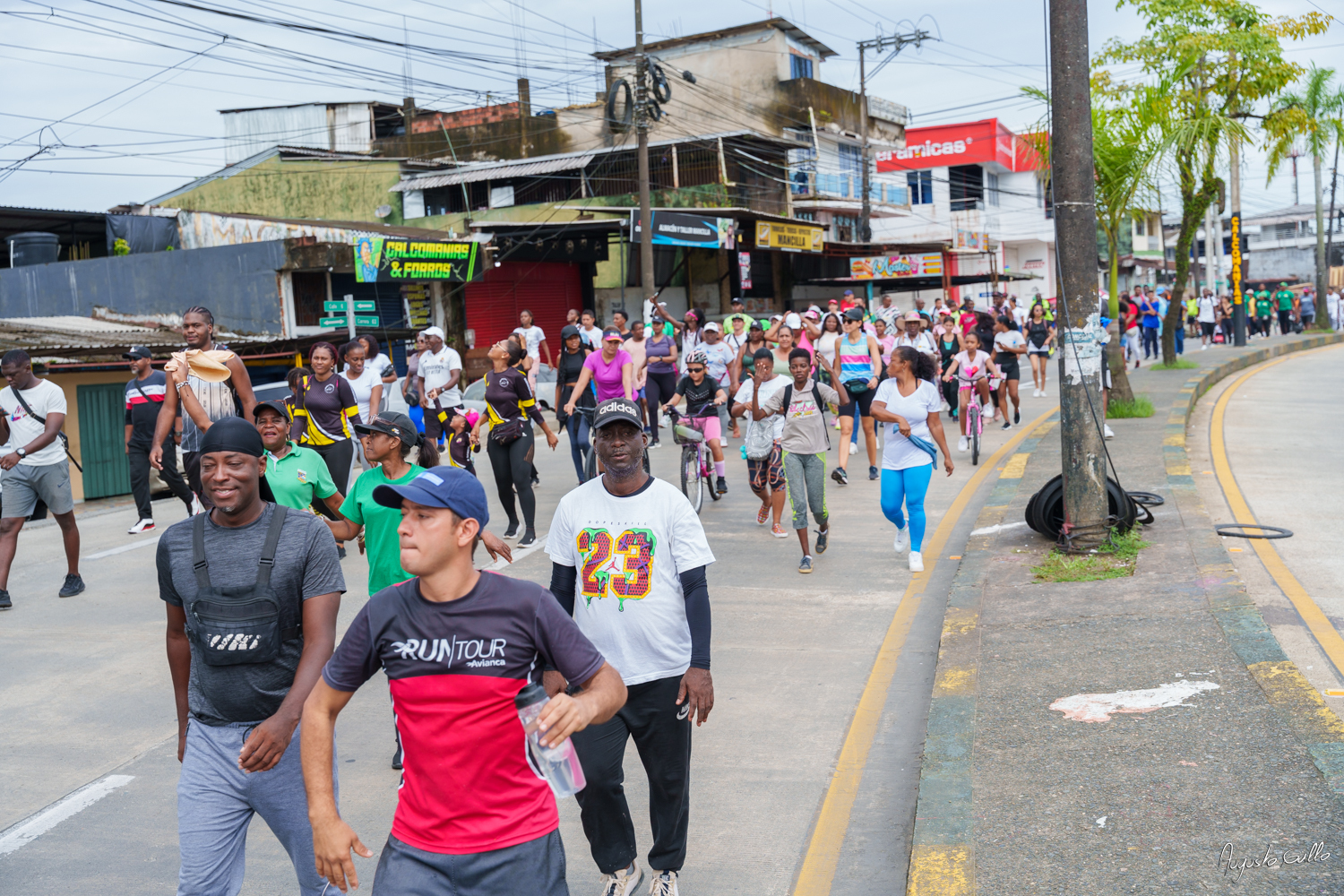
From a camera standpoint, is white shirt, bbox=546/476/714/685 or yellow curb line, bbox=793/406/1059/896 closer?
white shirt, bbox=546/476/714/685

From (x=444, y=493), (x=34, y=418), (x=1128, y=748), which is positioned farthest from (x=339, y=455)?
(x=444, y=493)

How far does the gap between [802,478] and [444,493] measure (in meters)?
6.46

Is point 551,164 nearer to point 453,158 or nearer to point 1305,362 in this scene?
point 453,158

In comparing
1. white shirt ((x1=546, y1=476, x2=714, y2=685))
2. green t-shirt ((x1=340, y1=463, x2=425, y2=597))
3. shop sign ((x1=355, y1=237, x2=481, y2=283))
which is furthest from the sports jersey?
shop sign ((x1=355, y1=237, x2=481, y2=283))

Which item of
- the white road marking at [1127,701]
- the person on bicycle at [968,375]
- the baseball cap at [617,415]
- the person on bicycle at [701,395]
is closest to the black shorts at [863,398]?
the person on bicycle at [968,375]

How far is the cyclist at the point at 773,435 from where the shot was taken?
32.2 feet

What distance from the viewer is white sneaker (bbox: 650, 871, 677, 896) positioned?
4086 millimetres

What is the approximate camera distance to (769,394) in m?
9.66

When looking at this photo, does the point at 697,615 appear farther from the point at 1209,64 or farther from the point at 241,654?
the point at 1209,64

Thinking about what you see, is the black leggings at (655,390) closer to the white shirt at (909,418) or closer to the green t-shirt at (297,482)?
the white shirt at (909,418)

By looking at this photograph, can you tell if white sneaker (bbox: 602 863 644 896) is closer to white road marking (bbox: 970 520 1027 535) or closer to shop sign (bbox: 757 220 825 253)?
white road marking (bbox: 970 520 1027 535)

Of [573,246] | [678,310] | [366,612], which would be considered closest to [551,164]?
[573,246]

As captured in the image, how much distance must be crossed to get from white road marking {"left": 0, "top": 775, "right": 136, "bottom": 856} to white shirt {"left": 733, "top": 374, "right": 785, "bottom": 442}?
5460mm

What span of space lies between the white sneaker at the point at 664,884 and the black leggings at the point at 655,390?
11012mm
